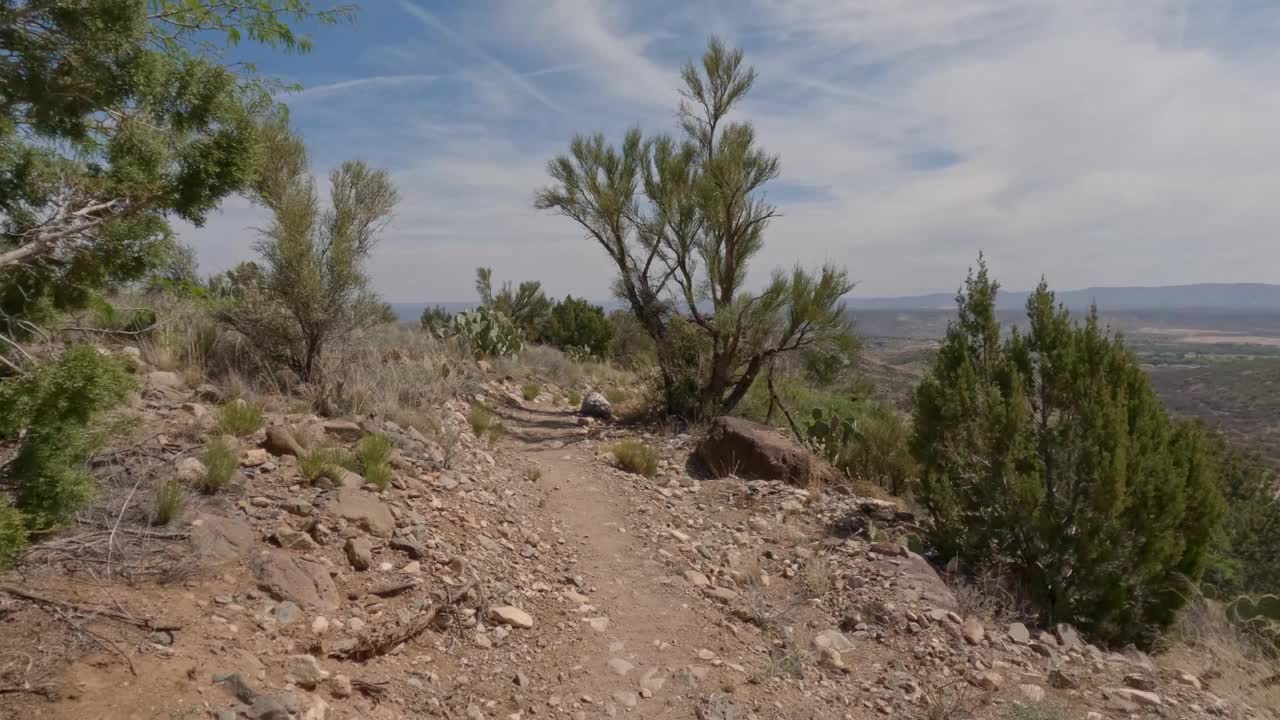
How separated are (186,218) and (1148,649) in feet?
23.2

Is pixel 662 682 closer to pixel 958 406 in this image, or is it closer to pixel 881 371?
pixel 958 406

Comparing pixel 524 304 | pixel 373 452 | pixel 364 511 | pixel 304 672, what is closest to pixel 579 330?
pixel 524 304

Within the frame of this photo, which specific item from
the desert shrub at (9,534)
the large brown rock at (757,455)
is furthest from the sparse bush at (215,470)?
the large brown rock at (757,455)

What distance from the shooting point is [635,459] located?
26.4 ft

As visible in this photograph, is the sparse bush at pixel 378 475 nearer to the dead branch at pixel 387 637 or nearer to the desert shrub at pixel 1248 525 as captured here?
the dead branch at pixel 387 637

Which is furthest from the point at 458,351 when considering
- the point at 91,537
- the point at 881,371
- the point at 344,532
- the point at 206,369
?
the point at 881,371

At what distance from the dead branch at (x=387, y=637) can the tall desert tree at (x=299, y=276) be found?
4.06 metres

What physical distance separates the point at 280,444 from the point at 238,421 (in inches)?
17.7

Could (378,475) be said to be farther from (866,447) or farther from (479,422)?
(866,447)

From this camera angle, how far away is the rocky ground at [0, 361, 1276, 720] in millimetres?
2975

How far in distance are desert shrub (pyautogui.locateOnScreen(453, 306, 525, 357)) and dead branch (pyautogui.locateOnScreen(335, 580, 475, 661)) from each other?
9229 mm

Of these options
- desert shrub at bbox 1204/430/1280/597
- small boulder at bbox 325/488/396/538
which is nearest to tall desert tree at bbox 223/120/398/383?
small boulder at bbox 325/488/396/538

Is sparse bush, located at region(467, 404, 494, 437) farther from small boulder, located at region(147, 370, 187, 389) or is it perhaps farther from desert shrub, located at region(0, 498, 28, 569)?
desert shrub, located at region(0, 498, 28, 569)

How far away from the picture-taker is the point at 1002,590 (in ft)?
17.6
